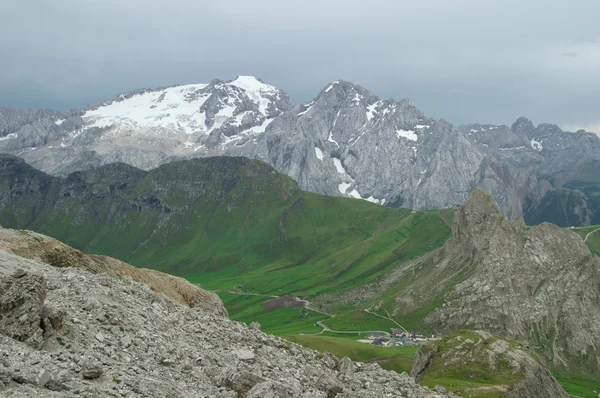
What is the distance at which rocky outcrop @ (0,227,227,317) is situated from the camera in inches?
2143

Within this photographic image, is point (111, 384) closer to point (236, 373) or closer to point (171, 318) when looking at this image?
point (236, 373)

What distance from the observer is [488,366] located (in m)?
117

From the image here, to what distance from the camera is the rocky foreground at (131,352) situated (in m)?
27.0

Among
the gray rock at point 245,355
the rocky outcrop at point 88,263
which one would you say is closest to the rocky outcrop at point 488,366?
the rocky outcrop at point 88,263

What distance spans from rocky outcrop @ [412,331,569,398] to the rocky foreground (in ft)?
230

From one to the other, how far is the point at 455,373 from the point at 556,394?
27115mm

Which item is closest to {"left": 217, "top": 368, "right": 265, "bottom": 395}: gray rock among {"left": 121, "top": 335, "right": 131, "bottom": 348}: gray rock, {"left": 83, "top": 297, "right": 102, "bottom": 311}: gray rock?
{"left": 121, "top": 335, "right": 131, "bottom": 348}: gray rock

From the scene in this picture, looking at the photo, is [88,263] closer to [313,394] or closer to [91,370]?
[91,370]

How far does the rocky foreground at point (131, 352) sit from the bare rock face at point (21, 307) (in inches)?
2.1

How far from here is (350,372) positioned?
47.4 metres

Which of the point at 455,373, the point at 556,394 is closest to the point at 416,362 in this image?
the point at 455,373

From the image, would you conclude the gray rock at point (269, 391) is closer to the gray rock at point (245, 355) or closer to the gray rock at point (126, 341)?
the gray rock at point (245, 355)

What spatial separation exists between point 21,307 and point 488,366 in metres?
108

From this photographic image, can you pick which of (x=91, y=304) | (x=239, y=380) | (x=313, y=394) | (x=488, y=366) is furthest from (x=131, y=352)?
(x=488, y=366)
